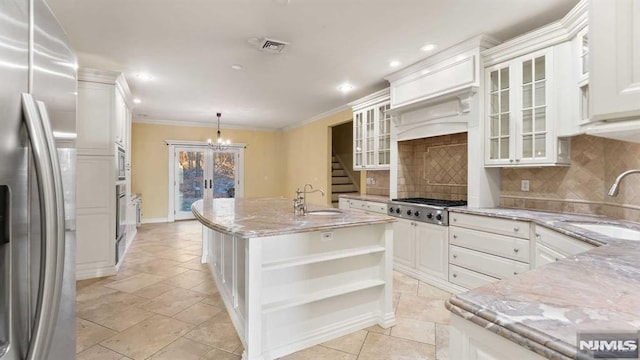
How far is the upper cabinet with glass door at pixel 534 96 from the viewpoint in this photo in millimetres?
2562

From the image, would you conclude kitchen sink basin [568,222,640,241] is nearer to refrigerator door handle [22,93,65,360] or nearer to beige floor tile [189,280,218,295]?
refrigerator door handle [22,93,65,360]

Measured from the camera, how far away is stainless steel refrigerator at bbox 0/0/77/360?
0.74 m

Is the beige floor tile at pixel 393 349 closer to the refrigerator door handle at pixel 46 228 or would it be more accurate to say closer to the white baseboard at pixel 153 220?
the refrigerator door handle at pixel 46 228

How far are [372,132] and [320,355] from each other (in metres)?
3.53

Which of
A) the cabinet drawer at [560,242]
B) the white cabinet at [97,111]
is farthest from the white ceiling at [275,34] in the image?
the cabinet drawer at [560,242]

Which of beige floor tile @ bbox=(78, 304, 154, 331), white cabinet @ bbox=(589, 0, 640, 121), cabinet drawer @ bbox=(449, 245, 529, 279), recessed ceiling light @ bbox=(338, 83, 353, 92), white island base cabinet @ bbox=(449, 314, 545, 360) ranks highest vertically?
recessed ceiling light @ bbox=(338, 83, 353, 92)

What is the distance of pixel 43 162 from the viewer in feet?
2.59

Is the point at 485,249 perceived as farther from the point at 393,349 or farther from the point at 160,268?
the point at 160,268

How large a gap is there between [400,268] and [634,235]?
2297 mm

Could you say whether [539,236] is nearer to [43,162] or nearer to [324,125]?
[43,162]

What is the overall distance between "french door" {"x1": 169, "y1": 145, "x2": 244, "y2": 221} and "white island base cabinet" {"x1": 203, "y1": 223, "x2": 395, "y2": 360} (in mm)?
5759

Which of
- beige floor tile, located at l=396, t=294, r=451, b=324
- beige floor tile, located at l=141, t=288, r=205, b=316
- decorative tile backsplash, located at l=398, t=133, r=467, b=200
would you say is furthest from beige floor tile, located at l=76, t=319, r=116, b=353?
decorative tile backsplash, located at l=398, t=133, r=467, b=200

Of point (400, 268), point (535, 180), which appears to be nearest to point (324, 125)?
point (400, 268)

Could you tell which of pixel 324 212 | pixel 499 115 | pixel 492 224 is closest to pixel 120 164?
pixel 324 212
